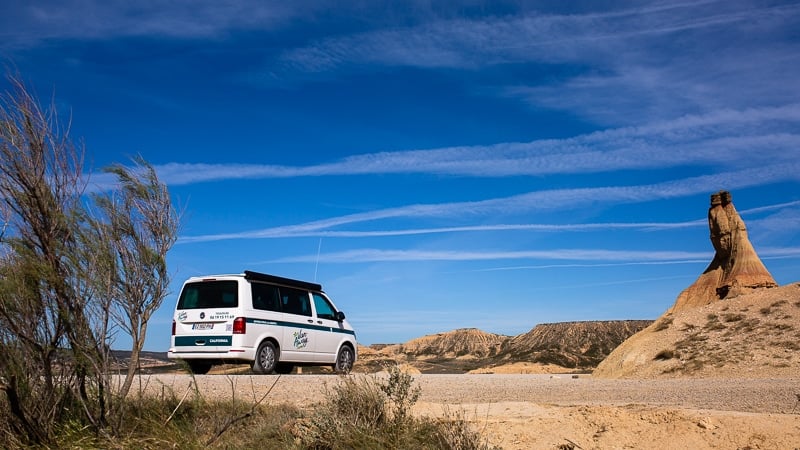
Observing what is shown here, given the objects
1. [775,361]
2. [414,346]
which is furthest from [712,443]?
[414,346]

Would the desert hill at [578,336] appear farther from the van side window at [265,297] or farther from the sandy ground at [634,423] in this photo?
the sandy ground at [634,423]

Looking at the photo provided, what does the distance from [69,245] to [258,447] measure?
2486 millimetres

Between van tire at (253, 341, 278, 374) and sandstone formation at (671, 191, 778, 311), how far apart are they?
63.7ft

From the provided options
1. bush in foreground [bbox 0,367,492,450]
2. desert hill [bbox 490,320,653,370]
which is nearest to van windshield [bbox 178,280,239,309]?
bush in foreground [bbox 0,367,492,450]

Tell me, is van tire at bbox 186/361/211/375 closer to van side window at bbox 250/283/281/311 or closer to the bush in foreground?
van side window at bbox 250/283/281/311

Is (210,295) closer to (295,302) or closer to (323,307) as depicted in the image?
(295,302)

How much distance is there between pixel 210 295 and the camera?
14.6 metres

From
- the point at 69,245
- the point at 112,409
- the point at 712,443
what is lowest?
the point at 712,443

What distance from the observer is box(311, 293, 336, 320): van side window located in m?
16.5

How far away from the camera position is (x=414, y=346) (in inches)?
1848

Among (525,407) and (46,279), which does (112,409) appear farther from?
(525,407)

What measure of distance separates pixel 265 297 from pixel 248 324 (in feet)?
3.30

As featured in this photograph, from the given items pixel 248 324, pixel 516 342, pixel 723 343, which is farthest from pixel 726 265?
pixel 248 324

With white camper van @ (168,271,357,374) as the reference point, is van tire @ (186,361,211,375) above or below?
below
